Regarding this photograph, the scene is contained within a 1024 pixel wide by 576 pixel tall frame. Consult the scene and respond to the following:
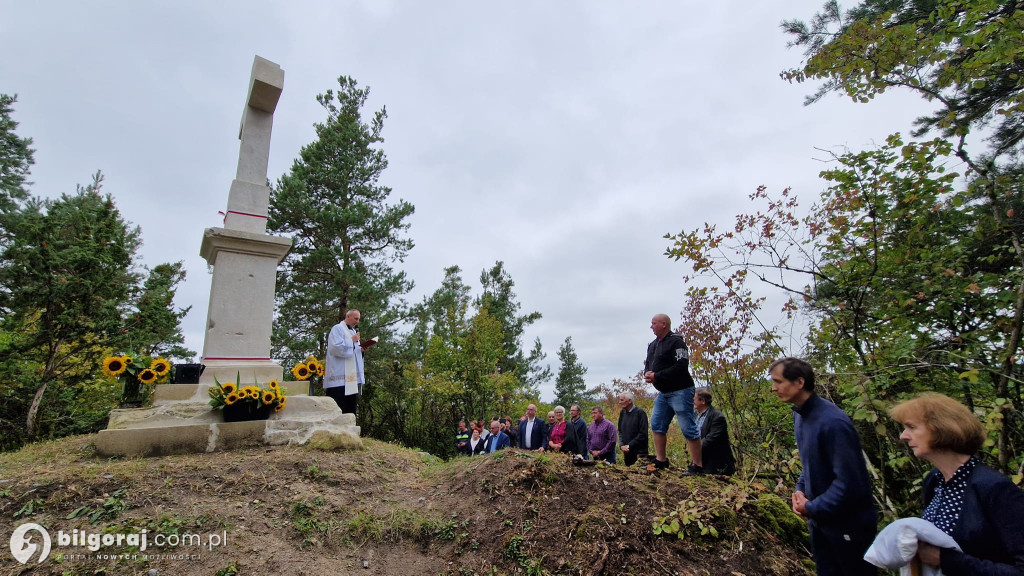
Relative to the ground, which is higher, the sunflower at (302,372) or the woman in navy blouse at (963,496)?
the sunflower at (302,372)

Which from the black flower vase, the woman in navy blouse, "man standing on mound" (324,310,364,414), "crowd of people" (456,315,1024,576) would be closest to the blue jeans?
"crowd of people" (456,315,1024,576)

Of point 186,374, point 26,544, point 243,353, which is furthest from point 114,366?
point 26,544

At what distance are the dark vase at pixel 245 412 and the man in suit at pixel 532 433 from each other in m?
3.92

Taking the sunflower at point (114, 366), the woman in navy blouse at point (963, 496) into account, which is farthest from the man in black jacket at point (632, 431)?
the sunflower at point (114, 366)

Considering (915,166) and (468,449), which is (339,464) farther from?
(915,166)

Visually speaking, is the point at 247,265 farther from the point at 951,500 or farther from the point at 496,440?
the point at 951,500

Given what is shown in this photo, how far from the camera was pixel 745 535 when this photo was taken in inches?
118

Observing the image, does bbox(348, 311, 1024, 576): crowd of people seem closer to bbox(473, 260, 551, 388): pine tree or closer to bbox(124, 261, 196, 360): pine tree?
bbox(124, 261, 196, 360): pine tree

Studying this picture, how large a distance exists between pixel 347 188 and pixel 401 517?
44.3 feet

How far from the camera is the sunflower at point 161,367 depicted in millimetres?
5059

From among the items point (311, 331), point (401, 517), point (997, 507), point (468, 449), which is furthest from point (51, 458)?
point (311, 331)

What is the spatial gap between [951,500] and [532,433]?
617 cm

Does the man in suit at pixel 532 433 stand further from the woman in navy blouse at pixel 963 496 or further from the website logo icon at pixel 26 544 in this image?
the woman in navy blouse at pixel 963 496

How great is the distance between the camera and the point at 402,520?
331 cm
